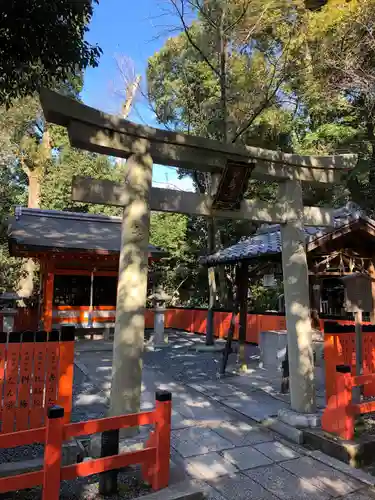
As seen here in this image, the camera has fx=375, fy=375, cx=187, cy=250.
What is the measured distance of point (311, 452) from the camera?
14.4 ft

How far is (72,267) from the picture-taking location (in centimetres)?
1313

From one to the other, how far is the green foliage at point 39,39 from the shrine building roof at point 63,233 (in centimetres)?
577

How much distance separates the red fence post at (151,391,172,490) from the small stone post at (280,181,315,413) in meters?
2.49

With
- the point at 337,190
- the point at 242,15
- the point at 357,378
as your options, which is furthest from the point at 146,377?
the point at 337,190

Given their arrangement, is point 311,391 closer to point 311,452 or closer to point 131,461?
point 311,452

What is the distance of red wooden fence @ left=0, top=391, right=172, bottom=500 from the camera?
8.66 ft

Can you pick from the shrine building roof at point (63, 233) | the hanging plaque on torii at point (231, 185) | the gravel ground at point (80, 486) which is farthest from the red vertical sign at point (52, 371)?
the shrine building roof at point (63, 233)

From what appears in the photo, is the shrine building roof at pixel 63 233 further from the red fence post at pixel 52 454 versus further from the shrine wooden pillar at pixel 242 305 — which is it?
the red fence post at pixel 52 454

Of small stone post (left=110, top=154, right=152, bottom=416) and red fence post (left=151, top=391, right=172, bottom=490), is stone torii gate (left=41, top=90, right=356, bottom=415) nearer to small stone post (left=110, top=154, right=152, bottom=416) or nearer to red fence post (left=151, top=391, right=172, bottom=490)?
small stone post (left=110, top=154, right=152, bottom=416)

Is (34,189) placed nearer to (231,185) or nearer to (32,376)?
(231,185)

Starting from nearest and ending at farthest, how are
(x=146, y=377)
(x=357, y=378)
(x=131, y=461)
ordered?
(x=131, y=461) < (x=357, y=378) < (x=146, y=377)

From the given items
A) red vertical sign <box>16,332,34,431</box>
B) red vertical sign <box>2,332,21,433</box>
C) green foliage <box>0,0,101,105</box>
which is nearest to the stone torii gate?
red vertical sign <box>16,332,34,431</box>

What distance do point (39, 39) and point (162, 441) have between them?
18.4ft

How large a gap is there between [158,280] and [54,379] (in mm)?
17795
